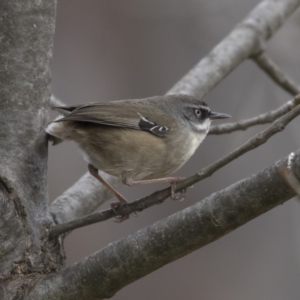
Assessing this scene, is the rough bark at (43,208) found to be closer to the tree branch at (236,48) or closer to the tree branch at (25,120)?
the tree branch at (25,120)

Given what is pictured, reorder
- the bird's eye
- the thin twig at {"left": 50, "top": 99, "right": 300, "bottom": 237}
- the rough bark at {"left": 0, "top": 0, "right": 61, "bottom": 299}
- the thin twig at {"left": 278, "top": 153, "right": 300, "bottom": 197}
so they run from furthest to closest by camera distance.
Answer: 1. the bird's eye
2. the rough bark at {"left": 0, "top": 0, "right": 61, "bottom": 299}
3. the thin twig at {"left": 50, "top": 99, "right": 300, "bottom": 237}
4. the thin twig at {"left": 278, "top": 153, "right": 300, "bottom": 197}

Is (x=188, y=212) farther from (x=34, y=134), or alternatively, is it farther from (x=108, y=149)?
(x=108, y=149)

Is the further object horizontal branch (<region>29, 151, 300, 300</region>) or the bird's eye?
the bird's eye

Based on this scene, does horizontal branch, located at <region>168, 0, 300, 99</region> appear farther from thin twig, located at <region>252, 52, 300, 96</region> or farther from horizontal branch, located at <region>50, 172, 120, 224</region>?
horizontal branch, located at <region>50, 172, 120, 224</region>

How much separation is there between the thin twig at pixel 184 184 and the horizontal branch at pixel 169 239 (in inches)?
6.3

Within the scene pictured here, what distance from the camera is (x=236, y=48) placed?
16.0 ft

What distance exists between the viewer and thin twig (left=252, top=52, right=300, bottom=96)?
4.74 meters

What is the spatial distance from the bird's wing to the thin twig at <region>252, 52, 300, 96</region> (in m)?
1.12

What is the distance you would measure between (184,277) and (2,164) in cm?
526

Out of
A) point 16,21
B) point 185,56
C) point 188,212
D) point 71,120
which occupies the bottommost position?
point 188,212

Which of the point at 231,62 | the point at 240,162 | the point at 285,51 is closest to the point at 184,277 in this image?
the point at 240,162

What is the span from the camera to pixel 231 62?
479cm

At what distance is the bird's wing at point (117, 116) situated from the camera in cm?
396

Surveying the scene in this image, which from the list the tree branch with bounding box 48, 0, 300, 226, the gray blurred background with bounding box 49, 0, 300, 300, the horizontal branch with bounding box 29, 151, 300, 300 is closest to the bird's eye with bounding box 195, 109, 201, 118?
the tree branch with bounding box 48, 0, 300, 226
